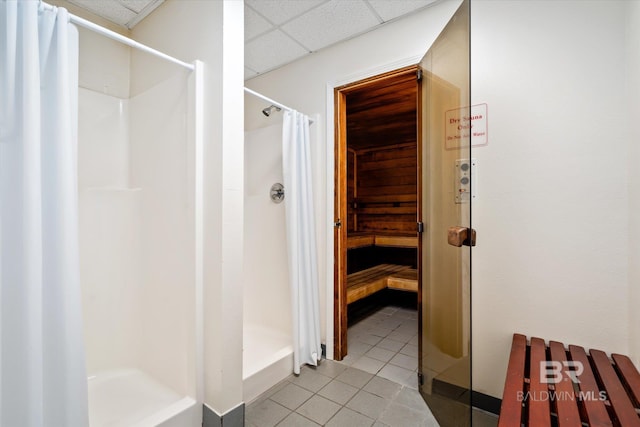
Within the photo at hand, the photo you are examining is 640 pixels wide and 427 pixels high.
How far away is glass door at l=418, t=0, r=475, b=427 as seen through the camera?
134 centimetres

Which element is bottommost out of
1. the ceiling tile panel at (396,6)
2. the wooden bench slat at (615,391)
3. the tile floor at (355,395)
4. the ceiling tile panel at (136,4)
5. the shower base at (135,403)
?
the tile floor at (355,395)

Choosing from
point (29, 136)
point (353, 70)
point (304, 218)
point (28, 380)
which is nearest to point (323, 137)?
point (353, 70)

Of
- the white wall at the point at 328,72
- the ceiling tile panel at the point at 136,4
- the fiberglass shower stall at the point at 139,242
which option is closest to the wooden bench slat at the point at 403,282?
the white wall at the point at 328,72

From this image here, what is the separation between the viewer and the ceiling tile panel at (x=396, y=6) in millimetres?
1831

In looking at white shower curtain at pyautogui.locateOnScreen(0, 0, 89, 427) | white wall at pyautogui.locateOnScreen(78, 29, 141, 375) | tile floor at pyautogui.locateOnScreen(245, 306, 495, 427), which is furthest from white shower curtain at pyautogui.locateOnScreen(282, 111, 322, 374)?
white shower curtain at pyautogui.locateOnScreen(0, 0, 89, 427)

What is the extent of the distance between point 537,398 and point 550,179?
40.9 inches

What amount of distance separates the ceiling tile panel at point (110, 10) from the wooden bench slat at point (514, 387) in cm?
294

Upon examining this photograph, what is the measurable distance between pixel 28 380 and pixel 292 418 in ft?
3.92

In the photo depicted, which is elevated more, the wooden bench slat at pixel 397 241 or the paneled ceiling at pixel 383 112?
the paneled ceiling at pixel 383 112

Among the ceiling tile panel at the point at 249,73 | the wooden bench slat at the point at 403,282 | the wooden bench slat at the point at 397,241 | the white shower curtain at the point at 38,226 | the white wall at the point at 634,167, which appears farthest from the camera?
the wooden bench slat at the point at 397,241

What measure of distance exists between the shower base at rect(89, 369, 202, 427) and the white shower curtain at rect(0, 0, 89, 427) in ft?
1.12

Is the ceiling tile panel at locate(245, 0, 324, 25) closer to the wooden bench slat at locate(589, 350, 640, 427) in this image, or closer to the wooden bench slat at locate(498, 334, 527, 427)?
the wooden bench slat at locate(498, 334, 527, 427)

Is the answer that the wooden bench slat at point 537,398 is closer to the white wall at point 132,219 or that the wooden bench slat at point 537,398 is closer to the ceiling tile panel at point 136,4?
the white wall at point 132,219

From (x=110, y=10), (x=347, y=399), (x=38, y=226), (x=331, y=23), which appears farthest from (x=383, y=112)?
(x=38, y=226)
